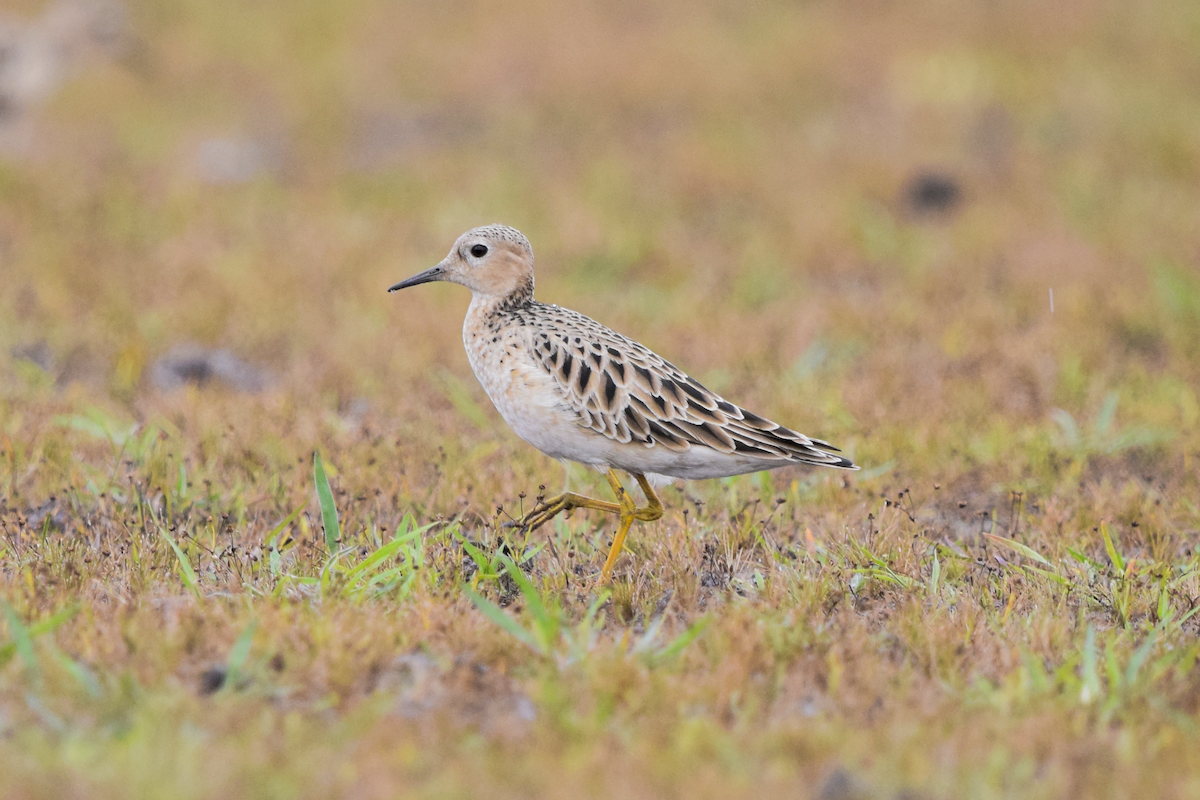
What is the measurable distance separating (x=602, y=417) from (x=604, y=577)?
65 cm

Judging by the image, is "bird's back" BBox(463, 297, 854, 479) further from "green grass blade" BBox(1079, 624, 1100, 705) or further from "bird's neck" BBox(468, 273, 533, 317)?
"green grass blade" BBox(1079, 624, 1100, 705)

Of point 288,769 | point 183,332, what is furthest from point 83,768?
point 183,332

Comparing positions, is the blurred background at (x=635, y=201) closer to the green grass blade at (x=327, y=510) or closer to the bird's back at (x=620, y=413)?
the green grass blade at (x=327, y=510)

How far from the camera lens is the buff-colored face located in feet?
19.0

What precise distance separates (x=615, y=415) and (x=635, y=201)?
7888 millimetres

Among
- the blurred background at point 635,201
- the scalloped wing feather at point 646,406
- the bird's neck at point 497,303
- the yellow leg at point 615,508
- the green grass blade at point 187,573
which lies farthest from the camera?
the blurred background at point 635,201

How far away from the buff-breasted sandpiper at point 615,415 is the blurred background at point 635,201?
177cm

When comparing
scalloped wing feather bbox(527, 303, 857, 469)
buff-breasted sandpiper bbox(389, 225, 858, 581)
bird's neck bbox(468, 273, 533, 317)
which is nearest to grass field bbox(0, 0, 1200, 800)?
buff-breasted sandpiper bbox(389, 225, 858, 581)

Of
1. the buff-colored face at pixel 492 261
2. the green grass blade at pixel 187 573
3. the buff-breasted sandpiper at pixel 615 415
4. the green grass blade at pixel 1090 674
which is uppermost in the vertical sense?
the buff-colored face at pixel 492 261

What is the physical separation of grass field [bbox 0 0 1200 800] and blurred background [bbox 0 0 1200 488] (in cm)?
6

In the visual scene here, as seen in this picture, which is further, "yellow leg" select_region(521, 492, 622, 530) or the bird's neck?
the bird's neck

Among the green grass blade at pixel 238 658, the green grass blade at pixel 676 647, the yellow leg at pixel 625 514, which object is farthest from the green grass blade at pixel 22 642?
the yellow leg at pixel 625 514

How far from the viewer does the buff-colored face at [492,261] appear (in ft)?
19.0

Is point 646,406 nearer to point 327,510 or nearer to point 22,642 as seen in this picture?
point 327,510
